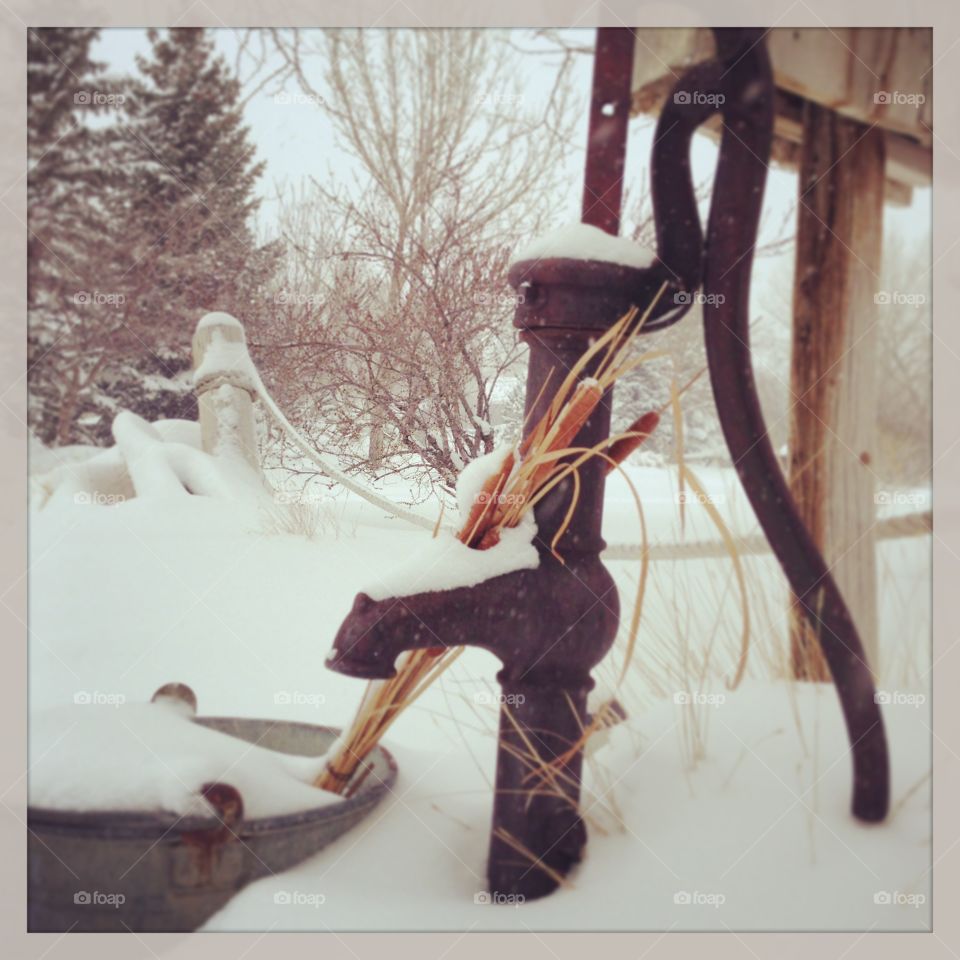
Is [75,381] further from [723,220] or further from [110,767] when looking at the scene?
[723,220]

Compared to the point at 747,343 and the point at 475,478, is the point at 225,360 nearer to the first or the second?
the point at 475,478

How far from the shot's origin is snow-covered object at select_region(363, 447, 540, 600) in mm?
480

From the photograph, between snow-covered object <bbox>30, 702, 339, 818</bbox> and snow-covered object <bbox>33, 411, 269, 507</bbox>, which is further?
snow-covered object <bbox>33, 411, 269, 507</bbox>

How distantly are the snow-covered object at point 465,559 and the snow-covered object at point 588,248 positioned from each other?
4.9 inches

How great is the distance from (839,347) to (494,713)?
16.9 inches

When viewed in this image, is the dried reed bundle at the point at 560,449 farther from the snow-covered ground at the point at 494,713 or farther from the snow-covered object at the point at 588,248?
the snow-covered ground at the point at 494,713

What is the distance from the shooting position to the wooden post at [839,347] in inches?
27.3

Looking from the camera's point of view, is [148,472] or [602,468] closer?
[602,468]

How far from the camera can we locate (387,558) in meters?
0.72

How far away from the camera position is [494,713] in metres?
0.69

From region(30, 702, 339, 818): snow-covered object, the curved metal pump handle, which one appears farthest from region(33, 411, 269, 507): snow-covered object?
the curved metal pump handle

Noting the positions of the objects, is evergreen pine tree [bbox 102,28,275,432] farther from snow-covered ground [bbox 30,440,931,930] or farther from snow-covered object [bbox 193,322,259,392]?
snow-covered ground [bbox 30,440,931,930]

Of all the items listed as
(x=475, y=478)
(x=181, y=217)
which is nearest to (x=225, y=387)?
(x=181, y=217)

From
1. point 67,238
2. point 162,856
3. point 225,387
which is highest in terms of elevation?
point 67,238
